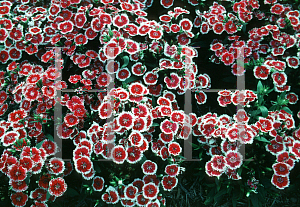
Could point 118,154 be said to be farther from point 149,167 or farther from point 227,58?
point 227,58

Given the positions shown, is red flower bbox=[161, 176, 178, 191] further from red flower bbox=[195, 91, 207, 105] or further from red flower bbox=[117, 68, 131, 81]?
red flower bbox=[117, 68, 131, 81]

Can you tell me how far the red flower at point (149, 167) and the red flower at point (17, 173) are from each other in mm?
941

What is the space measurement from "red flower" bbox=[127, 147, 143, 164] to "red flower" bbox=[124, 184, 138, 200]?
0.74ft

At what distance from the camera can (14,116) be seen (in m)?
2.49

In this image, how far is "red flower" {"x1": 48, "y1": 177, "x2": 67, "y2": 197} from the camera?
218cm

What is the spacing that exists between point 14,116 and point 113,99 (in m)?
0.92

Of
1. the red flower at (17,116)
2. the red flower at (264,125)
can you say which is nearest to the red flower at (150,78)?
the red flower at (264,125)

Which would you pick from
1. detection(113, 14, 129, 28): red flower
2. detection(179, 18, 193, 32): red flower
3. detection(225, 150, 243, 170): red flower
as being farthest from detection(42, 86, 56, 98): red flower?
detection(225, 150, 243, 170): red flower

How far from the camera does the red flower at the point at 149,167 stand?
2319mm

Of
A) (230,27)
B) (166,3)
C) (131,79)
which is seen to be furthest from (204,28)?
(131,79)

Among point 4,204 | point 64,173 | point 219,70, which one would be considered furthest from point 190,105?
point 4,204

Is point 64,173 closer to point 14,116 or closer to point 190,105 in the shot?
point 14,116

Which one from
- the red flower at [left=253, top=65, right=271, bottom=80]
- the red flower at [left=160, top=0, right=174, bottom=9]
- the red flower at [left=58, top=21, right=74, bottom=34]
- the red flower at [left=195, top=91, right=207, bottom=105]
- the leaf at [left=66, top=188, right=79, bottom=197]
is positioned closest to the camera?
the leaf at [left=66, top=188, right=79, bottom=197]

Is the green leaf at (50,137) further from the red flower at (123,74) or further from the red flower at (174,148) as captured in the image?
the red flower at (174,148)
